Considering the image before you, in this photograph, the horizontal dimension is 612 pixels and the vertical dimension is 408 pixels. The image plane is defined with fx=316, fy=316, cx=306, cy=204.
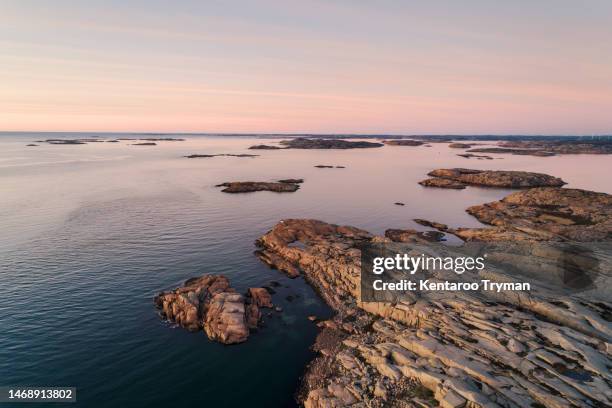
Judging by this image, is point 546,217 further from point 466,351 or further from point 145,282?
point 145,282

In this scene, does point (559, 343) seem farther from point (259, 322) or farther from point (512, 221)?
point (512, 221)

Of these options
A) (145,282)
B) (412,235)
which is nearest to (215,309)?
(145,282)

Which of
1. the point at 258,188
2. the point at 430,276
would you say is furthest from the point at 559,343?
the point at 258,188

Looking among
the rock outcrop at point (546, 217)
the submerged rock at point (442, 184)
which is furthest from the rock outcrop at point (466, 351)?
the submerged rock at point (442, 184)

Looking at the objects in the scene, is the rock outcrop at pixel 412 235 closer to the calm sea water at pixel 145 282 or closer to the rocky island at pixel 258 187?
the calm sea water at pixel 145 282

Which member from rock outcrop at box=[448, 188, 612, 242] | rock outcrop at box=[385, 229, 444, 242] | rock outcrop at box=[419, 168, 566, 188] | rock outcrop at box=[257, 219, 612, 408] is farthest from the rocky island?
rock outcrop at box=[257, 219, 612, 408]
